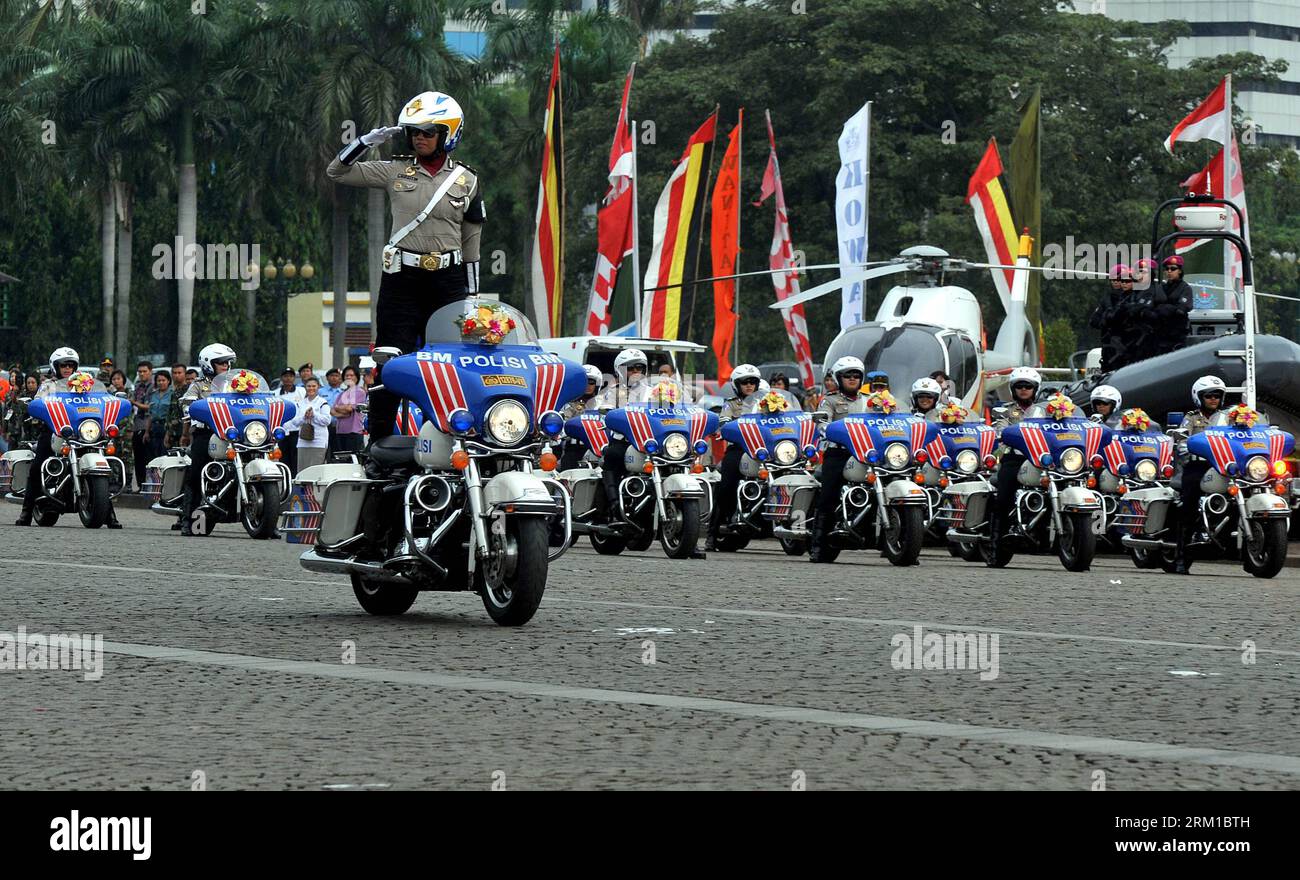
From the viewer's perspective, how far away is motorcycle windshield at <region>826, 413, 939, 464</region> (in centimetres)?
2036

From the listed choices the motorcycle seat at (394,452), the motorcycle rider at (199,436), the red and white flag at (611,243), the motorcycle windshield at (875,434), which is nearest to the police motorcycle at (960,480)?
the motorcycle windshield at (875,434)

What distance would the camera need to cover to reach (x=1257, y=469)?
19219 millimetres

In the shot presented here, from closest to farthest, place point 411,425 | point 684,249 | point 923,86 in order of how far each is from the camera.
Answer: point 411,425 → point 684,249 → point 923,86

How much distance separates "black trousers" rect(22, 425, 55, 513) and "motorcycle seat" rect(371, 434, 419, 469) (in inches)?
491

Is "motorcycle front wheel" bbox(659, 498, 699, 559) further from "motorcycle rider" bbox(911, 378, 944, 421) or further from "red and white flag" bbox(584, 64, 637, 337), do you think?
"red and white flag" bbox(584, 64, 637, 337)

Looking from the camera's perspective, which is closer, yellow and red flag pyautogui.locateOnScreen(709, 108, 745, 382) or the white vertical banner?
the white vertical banner

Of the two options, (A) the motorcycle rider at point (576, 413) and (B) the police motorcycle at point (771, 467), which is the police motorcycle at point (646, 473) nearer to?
(A) the motorcycle rider at point (576, 413)

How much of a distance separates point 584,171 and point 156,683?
52.4 metres

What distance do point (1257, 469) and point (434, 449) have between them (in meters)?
9.65

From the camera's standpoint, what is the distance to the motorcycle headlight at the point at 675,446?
2062cm

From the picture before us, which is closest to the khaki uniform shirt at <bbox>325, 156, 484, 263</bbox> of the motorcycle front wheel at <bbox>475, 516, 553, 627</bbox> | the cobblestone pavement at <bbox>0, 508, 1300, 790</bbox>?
the motorcycle front wheel at <bbox>475, 516, 553, 627</bbox>
